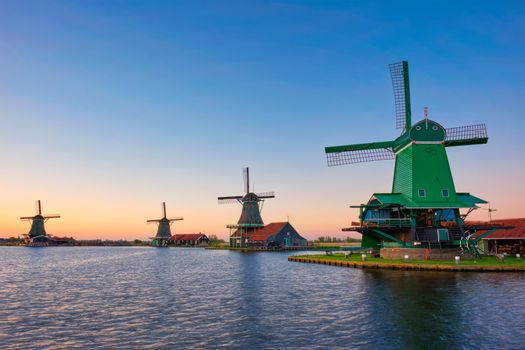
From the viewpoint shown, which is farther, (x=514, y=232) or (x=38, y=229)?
(x=38, y=229)

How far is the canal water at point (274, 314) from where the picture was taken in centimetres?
1647

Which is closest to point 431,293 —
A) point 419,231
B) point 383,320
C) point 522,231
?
point 383,320

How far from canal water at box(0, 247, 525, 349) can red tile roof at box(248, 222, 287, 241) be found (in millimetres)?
68341

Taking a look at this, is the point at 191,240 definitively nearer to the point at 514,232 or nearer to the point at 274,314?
the point at 514,232

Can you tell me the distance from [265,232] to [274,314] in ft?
279

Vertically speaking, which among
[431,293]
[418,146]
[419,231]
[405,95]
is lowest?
[431,293]

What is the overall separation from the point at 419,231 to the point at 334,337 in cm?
3301

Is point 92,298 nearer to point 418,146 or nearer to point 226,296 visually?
point 226,296

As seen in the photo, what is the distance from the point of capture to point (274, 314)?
21.6m

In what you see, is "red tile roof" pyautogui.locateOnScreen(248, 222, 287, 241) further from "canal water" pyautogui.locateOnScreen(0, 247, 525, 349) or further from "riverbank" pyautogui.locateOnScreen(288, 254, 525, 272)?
"canal water" pyautogui.locateOnScreen(0, 247, 525, 349)

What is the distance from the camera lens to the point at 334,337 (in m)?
16.8

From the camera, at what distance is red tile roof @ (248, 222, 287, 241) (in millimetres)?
103875

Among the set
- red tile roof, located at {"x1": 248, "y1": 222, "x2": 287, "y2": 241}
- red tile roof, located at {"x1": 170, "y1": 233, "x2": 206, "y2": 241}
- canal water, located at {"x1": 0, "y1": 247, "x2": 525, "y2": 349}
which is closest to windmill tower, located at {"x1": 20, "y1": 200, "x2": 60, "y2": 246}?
red tile roof, located at {"x1": 170, "y1": 233, "x2": 206, "y2": 241}

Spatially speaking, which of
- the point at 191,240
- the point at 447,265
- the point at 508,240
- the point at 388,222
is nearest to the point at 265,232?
the point at 191,240
